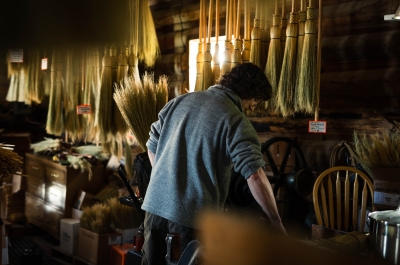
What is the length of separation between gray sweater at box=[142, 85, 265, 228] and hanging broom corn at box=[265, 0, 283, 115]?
79cm

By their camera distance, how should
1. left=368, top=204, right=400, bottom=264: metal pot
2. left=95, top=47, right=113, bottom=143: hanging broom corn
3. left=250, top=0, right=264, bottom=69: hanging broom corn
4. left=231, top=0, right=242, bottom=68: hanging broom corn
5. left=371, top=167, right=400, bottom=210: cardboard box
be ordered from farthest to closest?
left=95, top=47, right=113, bottom=143: hanging broom corn < left=231, top=0, right=242, bottom=68: hanging broom corn < left=250, top=0, right=264, bottom=69: hanging broom corn < left=371, top=167, right=400, bottom=210: cardboard box < left=368, top=204, right=400, bottom=264: metal pot

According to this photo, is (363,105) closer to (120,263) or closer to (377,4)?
(377,4)

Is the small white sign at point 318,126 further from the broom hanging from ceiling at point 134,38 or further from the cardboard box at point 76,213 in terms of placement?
the cardboard box at point 76,213

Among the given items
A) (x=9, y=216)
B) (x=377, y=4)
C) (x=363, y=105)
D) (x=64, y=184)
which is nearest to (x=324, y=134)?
(x=363, y=105)

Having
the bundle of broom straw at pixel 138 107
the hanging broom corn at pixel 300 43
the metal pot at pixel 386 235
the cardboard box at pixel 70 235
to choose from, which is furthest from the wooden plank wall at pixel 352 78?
the cardboard box at pixel 70 235

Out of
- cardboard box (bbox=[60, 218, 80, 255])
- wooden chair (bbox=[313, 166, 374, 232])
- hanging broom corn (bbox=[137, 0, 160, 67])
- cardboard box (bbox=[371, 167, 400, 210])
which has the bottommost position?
cardboard box (bbox=[60, 218, 80, 255])

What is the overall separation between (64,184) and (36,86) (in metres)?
1.36

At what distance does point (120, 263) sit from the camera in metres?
3.86

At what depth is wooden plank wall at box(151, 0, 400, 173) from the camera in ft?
10.3

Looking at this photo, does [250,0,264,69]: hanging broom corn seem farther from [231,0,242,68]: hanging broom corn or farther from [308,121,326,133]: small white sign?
[308,121,326,133]: small white sign

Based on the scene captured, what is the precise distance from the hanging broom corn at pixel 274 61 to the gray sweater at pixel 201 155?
2.60 ft

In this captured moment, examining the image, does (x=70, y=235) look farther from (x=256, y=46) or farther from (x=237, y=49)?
(x=256, y=46)

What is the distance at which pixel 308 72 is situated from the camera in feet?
10.0

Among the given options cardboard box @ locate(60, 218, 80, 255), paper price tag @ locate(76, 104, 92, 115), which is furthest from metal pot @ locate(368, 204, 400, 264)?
paper price tag @ locate(76, 104, 92, 115)
